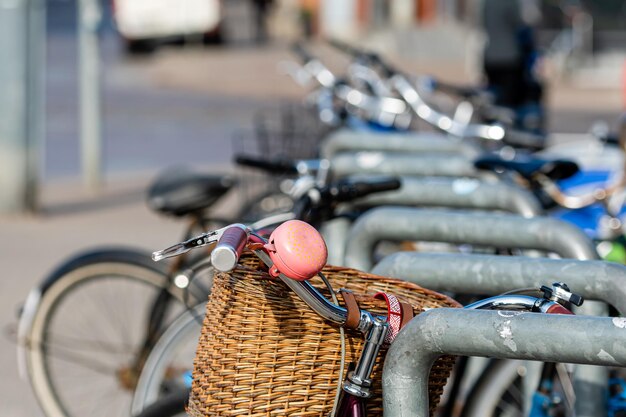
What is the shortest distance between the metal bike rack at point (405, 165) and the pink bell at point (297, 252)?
227 cm

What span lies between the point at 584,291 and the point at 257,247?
0.90m

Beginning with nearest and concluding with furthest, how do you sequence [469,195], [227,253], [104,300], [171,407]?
[227,253] → [171,407] → [469,195] → [104,300]

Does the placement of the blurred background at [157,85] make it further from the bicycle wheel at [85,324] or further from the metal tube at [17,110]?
the bicycle wheel at [85,324]

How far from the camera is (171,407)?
2.80m

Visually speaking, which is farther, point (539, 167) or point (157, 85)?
point (157, 85)

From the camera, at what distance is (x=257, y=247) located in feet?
7.17

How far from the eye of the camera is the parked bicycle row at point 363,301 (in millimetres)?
2182

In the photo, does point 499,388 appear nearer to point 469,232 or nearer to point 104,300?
point 469,232

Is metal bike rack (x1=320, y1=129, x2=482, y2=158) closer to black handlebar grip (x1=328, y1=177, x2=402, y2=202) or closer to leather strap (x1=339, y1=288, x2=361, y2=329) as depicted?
black handlebar grip (x1=328, y1=177, x2=402, y2=202)

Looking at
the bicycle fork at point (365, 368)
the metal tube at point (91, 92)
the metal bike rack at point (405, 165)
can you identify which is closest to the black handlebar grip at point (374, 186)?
the metal bike rack at point (405, 165)

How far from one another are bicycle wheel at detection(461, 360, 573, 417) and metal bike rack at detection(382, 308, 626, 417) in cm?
115

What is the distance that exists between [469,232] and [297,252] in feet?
4.26

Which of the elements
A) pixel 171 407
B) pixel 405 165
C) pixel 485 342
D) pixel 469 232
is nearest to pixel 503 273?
pixel 469 232

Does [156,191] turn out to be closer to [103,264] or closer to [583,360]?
[103,264]
